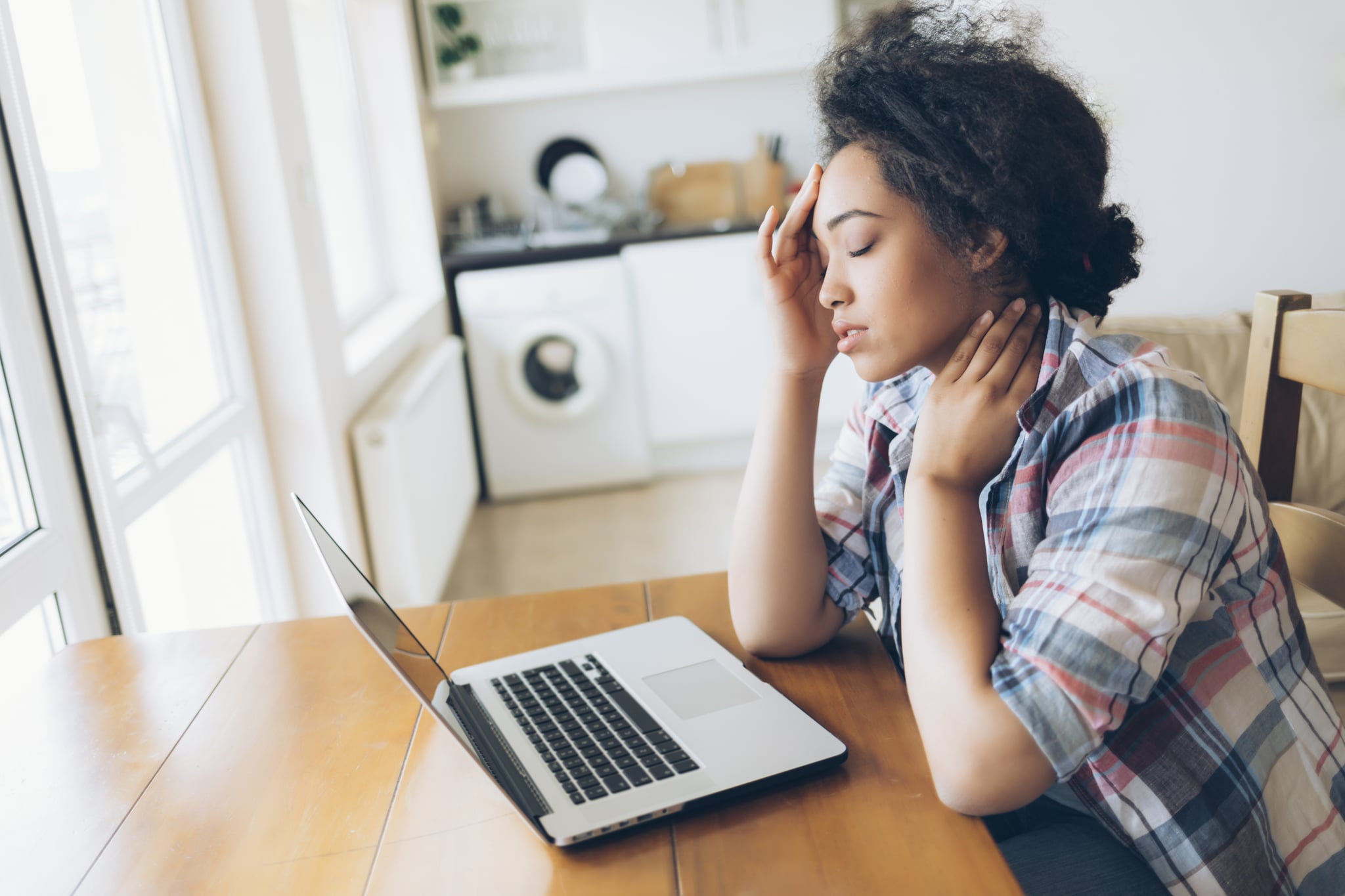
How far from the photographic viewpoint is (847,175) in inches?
35.5

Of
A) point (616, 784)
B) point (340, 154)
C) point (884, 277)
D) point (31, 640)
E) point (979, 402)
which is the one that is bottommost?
point (31, 640)

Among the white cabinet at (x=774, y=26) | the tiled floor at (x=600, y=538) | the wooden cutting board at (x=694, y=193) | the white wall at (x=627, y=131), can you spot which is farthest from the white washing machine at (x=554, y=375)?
the white cabinet at (x=774, y=26)

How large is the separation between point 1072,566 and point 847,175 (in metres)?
0.39

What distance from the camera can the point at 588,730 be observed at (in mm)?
846

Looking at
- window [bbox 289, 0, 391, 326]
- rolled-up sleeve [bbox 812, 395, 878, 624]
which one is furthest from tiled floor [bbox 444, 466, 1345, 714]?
rolled-up sleeve [bbox 812, 395, 878, 624]

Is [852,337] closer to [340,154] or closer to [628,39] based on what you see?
[340,154]

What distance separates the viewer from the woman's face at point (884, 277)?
88 cm

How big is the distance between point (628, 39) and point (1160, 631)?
388cm

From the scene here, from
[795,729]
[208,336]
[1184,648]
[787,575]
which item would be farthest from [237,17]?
[1184,648]

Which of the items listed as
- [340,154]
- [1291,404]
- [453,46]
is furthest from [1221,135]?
[453,46]

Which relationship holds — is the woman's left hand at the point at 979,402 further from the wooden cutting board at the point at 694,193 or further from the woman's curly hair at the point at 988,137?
the wooden cutting board at the point at 694,193

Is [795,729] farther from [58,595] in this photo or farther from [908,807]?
[58,595]

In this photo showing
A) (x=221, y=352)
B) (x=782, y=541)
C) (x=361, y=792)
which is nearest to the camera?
(x=361, y=792)

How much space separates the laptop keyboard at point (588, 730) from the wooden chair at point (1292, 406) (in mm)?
683
